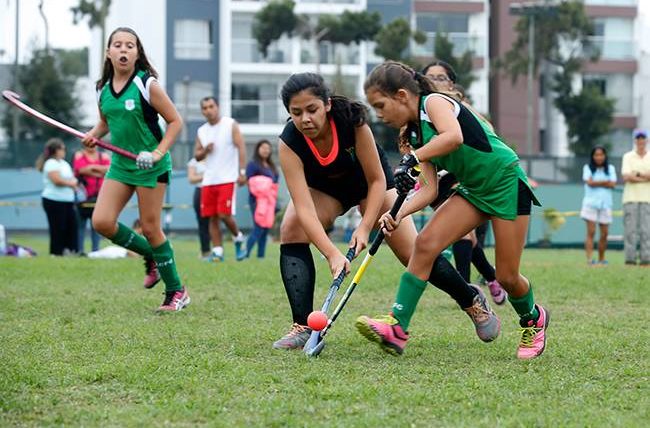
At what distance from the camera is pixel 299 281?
6.62 metres

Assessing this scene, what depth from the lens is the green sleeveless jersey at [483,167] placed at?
601 centimetres

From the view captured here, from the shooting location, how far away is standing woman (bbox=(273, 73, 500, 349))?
6161 mm

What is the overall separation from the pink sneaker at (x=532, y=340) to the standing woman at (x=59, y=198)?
11.6m

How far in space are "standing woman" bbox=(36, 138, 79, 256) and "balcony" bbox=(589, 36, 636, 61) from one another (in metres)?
43.3

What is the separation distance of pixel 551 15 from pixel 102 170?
35.1m

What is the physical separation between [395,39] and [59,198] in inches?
1238

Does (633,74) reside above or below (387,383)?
above

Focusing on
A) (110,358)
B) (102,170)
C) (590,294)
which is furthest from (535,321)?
(102,170)

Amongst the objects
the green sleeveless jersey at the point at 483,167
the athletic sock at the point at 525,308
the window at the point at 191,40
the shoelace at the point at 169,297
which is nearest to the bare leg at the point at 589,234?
the shoelace at the point at 169,297

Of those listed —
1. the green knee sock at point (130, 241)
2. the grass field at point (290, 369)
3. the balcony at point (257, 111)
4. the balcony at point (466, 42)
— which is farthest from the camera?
the balcony at point (466, 42)

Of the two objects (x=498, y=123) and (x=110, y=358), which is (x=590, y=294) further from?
(x=498, y=123)

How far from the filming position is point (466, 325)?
309 inches

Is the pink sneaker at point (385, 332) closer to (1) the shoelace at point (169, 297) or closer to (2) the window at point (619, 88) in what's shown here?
(1) the shoelace at point (169, 297)

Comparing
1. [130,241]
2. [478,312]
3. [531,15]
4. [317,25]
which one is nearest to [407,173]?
[478,312]
